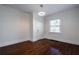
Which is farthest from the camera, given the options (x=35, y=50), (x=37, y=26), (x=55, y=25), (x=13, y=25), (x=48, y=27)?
(x=37, y=26)

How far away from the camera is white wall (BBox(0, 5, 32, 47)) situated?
202 centimetres

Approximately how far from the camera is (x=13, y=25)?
2.31 meters

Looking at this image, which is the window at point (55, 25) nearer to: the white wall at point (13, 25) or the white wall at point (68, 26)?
the white wall at point (68, 26)

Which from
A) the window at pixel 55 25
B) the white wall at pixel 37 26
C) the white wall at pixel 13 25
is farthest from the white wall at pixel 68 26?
the white wall at pixel 13 25

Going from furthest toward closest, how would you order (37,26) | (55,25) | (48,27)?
(37,26), (48,27), (55,25)

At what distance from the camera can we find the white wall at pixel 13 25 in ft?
6.62

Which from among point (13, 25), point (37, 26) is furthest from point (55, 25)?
point (13, 25)

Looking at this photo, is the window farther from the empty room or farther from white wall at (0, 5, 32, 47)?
white wall at (0, 5, 32, 47)

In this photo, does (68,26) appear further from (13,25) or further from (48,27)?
(13,25)

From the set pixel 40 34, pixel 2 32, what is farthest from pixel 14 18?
pixel 40 34

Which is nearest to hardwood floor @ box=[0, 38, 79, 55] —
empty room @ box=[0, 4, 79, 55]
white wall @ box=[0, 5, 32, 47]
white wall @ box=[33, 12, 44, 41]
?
empty room @ box=[0, 4, 79, 55]

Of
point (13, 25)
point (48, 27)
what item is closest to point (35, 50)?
point (48, 27)

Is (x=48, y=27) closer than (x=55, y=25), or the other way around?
(x=55, y=25)

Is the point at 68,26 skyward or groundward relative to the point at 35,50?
skyward
